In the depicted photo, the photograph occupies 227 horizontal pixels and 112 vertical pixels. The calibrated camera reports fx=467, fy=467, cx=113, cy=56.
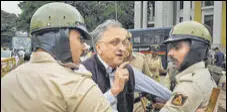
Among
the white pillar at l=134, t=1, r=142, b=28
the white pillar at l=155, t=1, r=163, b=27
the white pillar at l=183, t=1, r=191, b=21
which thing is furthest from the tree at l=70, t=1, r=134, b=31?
the white pillar at l=183, t=1, r=191, b=21

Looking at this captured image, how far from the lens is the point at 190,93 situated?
2508mm

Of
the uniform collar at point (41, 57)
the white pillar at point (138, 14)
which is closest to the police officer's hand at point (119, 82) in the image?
the uniform collar at point (41, 57)

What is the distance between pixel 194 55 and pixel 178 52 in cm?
10

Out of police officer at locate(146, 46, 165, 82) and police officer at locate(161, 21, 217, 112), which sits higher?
police officer at locate(161, 21, 217, 112)

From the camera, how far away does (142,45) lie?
29562 millimetres

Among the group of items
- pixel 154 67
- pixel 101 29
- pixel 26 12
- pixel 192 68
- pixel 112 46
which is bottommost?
pixel 154 67

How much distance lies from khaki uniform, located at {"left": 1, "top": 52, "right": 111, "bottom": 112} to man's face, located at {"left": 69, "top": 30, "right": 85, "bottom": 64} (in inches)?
9.8

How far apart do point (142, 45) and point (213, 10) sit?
12038 mm

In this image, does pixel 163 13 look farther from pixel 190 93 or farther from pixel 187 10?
pixel 190 93

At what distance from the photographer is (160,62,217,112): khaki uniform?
251 centimetres

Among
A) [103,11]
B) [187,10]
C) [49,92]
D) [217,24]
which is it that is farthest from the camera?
[103,11]

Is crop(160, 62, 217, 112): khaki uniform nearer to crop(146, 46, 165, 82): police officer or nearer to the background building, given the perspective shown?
crop(146, 46, 165, 82): police officer

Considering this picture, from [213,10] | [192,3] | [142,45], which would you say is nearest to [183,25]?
[142,45]

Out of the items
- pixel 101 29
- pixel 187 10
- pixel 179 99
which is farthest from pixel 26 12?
pixel 179 99
